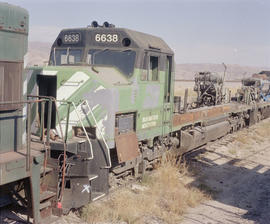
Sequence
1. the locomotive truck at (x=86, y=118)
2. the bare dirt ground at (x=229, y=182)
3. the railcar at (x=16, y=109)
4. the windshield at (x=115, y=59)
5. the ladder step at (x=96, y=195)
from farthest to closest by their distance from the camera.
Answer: the windshield at (x=115, y=59), the bare dirt ground at (x=229, y=182), the ladder step at (x=96, y=195), the locomotive truck at (x=86, y=118), the railcar at (x=16, y=109)

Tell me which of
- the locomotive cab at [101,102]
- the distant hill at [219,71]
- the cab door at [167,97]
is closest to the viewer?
the locomotive cab at [101,102]

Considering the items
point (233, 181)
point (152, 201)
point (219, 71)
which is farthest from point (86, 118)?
point (219, 71)

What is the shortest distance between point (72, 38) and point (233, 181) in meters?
5.37

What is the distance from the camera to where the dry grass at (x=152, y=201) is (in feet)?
20.1

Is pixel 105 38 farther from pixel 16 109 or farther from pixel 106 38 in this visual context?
pixel 16 109

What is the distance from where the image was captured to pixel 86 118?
636 cm

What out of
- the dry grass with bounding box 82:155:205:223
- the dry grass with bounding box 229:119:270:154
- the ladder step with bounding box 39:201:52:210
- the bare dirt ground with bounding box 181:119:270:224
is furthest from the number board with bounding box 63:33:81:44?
the dry grass with bounding box 229:119:270:154

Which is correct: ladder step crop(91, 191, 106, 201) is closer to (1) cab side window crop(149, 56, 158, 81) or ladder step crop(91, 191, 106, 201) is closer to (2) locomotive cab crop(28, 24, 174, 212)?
(2) locomotive cab crop(28, 24, 174, 212)

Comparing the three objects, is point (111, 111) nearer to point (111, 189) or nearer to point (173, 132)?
point (111, 189)

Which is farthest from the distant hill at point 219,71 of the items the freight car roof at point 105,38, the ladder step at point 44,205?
the ladder step at point 44,205

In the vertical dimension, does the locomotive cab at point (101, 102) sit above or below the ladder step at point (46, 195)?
above

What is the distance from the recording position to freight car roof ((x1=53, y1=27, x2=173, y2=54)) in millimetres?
7551

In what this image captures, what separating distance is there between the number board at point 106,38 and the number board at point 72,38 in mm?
436

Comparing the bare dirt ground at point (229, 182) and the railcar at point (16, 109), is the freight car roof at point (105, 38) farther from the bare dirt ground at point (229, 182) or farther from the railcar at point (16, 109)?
the bare dirt ground at point (229, 182)
